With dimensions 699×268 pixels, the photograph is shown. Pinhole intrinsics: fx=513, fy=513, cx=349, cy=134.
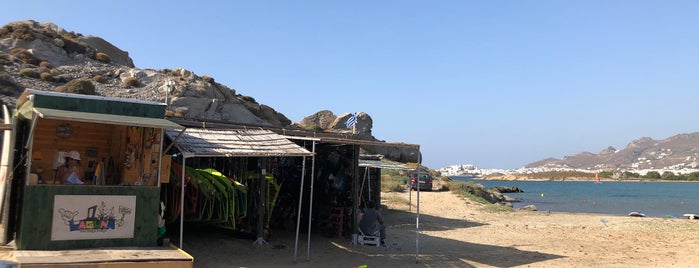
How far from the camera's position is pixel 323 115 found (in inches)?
2149

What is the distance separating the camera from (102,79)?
3972cm

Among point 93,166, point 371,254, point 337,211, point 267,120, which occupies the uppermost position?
point 267,120

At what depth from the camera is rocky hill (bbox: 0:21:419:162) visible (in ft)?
116

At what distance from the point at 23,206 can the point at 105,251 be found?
4.56 ft

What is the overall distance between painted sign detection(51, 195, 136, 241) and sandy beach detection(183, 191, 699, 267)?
174 centimetres

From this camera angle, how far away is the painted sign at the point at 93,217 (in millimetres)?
8109

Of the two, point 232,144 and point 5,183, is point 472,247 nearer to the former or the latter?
point 232,144

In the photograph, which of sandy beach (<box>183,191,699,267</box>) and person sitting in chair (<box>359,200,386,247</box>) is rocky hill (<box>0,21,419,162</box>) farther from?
person sitting in chair (<box>359,200,386,247</box>)

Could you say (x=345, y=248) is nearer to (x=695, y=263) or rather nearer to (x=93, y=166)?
(x=93, y=166)

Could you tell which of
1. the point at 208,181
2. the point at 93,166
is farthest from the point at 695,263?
the point at 93,166

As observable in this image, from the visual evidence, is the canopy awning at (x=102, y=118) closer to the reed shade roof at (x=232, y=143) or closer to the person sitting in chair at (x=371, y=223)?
the reed shade roof at (x=232, y=143)

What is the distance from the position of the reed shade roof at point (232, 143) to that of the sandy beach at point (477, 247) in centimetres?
Result: 214

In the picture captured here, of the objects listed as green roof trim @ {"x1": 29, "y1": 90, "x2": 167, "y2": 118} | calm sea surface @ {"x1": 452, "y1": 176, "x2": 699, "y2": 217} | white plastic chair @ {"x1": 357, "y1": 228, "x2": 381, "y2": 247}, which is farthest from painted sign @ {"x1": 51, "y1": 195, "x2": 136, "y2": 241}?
calm sea surface @ {"x1": 452, "y1": 176, "x2": 699, "y2": 217}

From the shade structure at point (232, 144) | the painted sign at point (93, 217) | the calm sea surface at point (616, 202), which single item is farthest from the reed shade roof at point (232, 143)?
the calm sea surface at point (616, 202)
